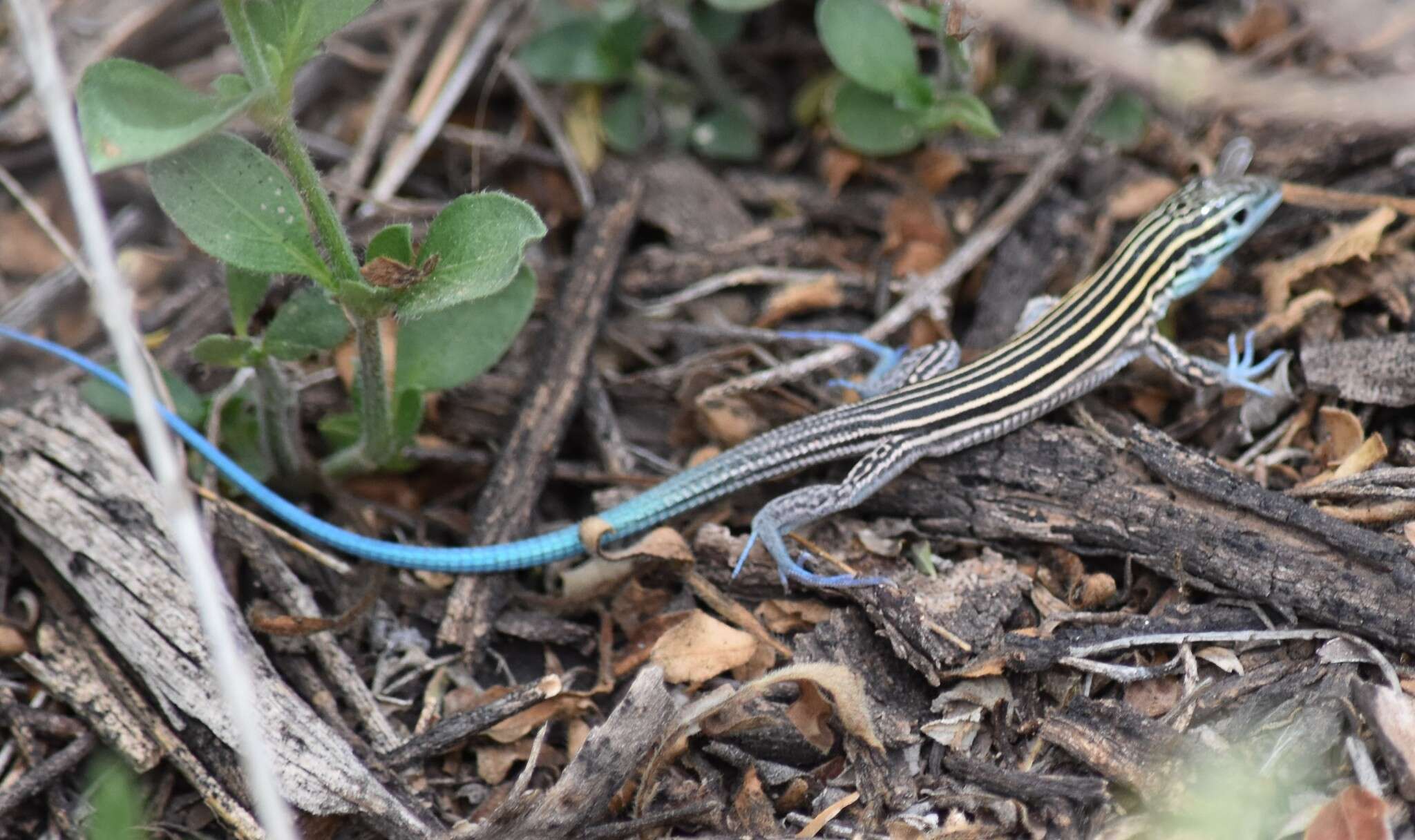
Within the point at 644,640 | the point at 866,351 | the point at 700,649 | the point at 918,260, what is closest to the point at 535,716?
the point at 644,640

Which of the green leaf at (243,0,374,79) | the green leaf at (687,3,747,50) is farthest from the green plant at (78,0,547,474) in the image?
the green leaf at (687,3,747,50)

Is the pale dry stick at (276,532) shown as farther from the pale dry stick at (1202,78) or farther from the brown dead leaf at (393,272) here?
the pale dry stick at (1202,78)

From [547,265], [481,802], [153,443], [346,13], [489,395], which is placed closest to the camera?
[153,443]

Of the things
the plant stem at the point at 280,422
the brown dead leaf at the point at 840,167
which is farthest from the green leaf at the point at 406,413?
the brown dead leaf at the point at 840,167

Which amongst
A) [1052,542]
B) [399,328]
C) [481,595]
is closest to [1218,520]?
[1052,542]

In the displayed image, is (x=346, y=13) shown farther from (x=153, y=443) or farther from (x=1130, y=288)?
(x=1130, y=288)
